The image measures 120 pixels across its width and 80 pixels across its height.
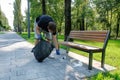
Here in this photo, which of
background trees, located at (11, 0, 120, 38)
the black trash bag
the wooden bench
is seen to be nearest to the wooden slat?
the wooden bench

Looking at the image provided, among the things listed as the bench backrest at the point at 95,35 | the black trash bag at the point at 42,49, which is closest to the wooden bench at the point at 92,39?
the bench backrest at the point at 95,35

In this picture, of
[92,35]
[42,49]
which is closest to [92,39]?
[92,35]

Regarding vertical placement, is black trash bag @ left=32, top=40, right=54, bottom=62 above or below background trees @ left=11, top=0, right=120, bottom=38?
below

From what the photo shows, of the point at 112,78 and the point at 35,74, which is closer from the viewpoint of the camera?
the point at 112,78

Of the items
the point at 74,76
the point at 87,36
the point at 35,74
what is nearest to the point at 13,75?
the point at 35,74

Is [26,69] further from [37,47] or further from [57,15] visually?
[57,15]

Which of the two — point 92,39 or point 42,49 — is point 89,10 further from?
point 42,49

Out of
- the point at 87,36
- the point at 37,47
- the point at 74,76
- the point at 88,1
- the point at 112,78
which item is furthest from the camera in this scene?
the point at 88,1

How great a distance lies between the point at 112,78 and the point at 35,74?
6.28 feet

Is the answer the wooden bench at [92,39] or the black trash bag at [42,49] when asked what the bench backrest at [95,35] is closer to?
the wooden bench at [92,39]

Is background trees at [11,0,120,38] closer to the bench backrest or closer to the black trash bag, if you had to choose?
the bench backrest

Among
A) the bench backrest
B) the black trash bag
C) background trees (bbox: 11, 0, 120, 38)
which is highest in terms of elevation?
background trees (bbox: 11, 0, 120, 38)

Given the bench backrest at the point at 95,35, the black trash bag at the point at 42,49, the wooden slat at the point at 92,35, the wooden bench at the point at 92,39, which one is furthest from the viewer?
the black trash bag at the point at 42,49

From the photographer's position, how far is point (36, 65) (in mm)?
5910
